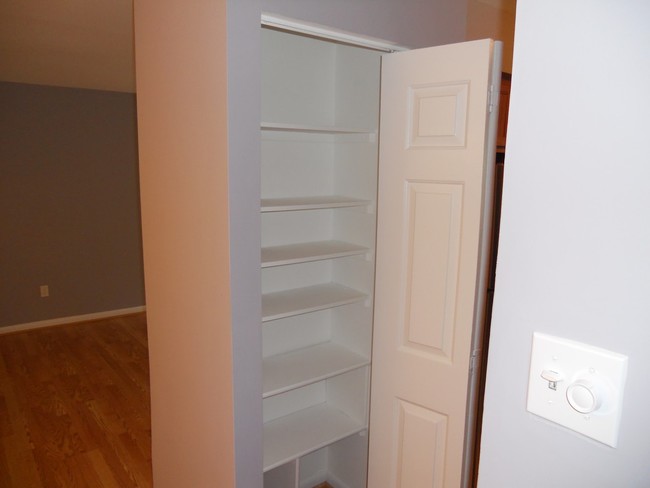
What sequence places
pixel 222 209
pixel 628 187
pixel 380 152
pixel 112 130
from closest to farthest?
pixel 628 187
pixel 222 209
pixel 380 152
pixel 112 130

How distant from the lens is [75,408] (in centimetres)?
331

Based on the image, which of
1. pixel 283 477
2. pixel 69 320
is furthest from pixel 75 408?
pixel 69 320

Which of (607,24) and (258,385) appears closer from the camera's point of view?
(607,24)

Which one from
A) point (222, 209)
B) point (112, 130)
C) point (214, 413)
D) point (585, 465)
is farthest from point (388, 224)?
point (112, 130)

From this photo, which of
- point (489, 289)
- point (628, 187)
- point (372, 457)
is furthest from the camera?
point (489, 289)

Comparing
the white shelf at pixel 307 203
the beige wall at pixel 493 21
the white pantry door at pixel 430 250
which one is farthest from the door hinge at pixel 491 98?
the beige wall at pixel 493 21

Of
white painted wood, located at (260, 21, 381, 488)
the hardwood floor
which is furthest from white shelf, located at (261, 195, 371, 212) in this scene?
the hardwood floor

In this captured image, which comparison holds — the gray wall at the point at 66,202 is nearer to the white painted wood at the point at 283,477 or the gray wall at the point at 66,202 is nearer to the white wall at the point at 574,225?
the white painted wood at the point at 283,477

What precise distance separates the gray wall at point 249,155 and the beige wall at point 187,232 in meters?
0.03

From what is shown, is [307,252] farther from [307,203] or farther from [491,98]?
[491,98]

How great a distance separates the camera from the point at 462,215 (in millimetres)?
1721

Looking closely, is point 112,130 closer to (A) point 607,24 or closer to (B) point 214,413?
(B) point 214,413

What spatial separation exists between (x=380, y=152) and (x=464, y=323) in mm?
771

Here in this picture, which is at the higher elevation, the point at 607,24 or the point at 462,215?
the point at 607,24
